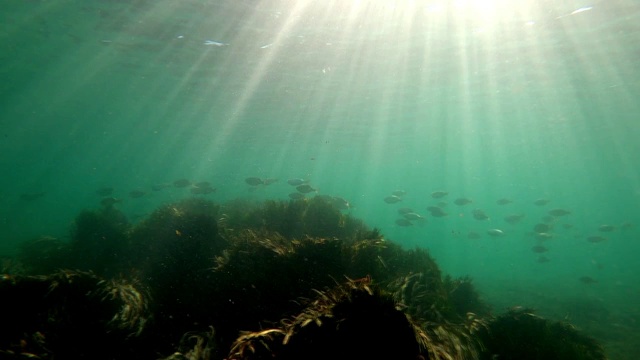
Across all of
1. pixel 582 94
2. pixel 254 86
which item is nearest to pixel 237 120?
pixel 254 86

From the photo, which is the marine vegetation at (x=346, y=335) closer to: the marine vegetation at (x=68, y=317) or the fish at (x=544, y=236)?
the marine vegetation at (x=68, y=317)

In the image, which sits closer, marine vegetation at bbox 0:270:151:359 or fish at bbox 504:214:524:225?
marine vegetation at bbox 0:270:151:359

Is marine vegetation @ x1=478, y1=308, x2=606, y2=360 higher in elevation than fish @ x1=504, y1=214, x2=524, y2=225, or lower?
higher

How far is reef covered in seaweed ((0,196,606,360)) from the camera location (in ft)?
9.70

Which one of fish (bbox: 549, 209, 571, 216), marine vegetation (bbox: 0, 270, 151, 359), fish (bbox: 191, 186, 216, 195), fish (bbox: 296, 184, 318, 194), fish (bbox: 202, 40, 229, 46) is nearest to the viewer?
marine vegetation (bbox: 0, 270, 151, 359)

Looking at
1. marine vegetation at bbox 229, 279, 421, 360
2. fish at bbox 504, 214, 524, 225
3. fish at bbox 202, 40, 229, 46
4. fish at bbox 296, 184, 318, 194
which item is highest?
fish at bbox 202, 40, 229, 46

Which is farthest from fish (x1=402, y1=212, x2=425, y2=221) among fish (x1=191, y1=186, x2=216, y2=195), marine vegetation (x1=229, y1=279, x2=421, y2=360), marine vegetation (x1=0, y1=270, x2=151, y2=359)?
marine vegetation (x1=229, y1=279, x2=421, y2=360)

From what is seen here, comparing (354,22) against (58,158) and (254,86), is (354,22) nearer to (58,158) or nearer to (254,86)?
(254,86)

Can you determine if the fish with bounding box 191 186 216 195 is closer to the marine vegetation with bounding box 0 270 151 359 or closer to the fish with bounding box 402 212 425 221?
the fish with bounding box 402 212 425 221

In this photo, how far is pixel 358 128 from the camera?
4456 cm

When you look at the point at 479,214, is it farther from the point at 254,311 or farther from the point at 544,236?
the point at 254,311

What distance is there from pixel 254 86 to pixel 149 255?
22.8 metres

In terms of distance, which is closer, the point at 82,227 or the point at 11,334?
the point at 11,334

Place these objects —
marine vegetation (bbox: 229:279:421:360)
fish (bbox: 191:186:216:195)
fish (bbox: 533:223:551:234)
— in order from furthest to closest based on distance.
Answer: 1. fish (bbox: 533:223:551:234)
2. fish (bbox: 191:186:216:195)
3. marine vegetation (bbox: 229:279:421:360)
